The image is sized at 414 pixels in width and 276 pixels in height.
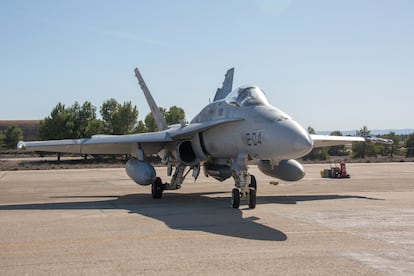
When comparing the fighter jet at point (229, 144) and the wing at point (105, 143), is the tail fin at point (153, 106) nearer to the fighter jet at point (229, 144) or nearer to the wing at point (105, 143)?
the fighter jet at point (229, 144)

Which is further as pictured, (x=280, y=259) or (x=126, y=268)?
(x=280, y=259)

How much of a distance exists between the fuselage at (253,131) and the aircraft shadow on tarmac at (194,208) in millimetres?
1499

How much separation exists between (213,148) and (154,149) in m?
3.45

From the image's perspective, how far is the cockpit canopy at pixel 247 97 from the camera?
11914 mm

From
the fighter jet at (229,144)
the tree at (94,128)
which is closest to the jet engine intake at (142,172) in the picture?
the fighter jet at (229,144)

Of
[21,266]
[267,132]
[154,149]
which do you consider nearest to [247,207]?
[267,132]

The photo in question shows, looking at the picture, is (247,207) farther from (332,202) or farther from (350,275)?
(350,275)

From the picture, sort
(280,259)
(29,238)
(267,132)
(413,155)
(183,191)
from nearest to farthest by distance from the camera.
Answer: (280,259) < (29,238) < (267,132) < (183,191) < (413,155)

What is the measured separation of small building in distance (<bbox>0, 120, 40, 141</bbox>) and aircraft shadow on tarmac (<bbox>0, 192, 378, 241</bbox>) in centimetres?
9671

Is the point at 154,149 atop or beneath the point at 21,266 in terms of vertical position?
atop

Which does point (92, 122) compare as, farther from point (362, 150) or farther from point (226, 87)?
point (226, 87)

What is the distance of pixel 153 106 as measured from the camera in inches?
734

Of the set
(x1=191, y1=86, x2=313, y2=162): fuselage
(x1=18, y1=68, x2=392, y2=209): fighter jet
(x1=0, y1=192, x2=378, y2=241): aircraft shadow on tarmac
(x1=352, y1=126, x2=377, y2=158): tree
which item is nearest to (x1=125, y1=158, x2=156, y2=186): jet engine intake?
(x1=18, y1=68, x2=392, y2=209): fighter jet

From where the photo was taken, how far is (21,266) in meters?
5.73
